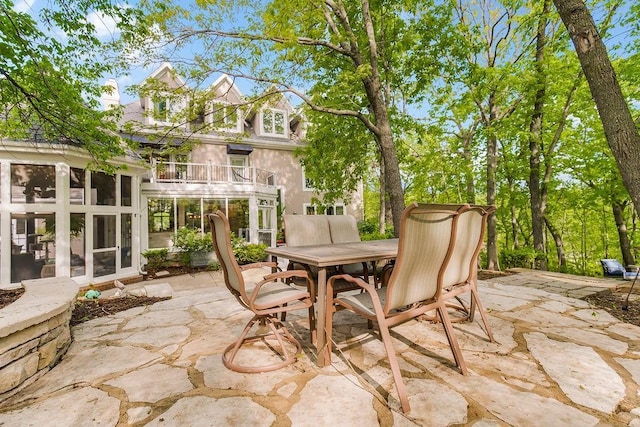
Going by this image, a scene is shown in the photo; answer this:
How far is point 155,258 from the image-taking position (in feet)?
27.6

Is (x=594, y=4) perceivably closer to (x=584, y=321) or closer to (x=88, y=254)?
(x=584, y=321)

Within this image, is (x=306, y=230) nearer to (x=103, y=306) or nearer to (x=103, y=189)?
(x=103, y=306)

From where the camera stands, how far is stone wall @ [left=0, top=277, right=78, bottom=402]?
1.79 m

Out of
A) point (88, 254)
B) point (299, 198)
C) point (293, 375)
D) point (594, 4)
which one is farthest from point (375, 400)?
point (299, 198)

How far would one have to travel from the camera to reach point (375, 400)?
1.63 m

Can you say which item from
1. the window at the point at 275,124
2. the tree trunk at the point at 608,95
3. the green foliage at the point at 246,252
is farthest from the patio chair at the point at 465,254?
the window at the point at 275,124

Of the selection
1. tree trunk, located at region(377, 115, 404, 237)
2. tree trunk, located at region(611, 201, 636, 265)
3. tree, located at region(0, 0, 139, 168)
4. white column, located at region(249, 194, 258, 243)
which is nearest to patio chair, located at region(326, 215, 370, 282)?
tree trunk, located at region(377, 115, 404, 237)

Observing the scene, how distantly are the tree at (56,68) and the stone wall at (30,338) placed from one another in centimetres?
215

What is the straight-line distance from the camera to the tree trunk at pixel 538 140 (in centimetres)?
671

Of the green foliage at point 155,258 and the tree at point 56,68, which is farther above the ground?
the tree at point 56,68

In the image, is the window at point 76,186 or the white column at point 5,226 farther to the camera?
the window at point 76,186

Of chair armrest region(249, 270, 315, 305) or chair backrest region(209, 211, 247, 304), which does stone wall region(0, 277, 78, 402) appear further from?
chair armrest region(249, 270, 315, 305)

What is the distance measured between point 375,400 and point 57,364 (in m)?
2.30

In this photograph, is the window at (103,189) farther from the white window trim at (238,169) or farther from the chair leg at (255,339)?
the chair leg at (255,339)
